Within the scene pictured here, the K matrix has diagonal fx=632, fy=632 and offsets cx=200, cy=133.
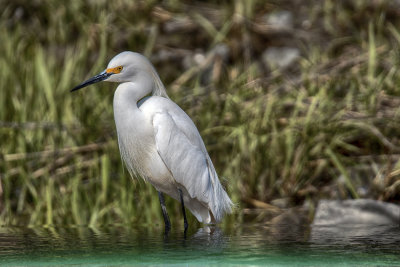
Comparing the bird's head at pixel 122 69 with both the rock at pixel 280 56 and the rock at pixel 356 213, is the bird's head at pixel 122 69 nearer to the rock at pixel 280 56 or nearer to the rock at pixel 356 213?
the rock at pixel 356 213

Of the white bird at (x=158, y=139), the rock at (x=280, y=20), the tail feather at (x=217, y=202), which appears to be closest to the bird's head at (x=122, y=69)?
the white bird at (x=158, y=139)

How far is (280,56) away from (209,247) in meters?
4.70

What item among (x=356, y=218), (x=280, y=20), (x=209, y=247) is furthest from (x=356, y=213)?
(x=280, y=20)

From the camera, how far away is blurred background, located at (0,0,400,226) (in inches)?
176

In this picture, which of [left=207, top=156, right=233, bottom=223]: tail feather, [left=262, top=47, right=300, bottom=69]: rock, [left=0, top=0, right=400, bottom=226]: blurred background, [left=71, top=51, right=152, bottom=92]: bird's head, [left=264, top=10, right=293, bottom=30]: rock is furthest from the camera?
[left=264, top=10, right=293, bottom=30]: rock

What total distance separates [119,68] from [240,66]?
335 centimetres

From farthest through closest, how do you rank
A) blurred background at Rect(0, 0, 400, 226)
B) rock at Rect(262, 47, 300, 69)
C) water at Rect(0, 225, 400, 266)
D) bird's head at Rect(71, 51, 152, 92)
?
rock at Rect(262, 47, 300, 69)
blurred background at Rect(0, 0, 400, 226)
bird's head at Rect(71, 51, 152, 92)
water at Rect(0, 225, 400, 266)

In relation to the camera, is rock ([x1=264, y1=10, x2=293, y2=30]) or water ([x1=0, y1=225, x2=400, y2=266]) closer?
water ([x1=0, y1=225, x2=400, y2=266])

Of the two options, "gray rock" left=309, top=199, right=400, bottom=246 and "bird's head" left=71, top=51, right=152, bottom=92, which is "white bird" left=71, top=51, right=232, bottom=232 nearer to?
"bird's head" left=71, top=51, right=152, bottom=92

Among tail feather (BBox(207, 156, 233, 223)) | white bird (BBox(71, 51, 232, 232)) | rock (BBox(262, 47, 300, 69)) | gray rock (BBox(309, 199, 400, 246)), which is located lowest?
A: gray rock (BBox(309, 199, 400, 246))

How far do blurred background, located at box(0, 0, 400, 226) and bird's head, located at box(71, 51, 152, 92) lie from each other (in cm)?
106

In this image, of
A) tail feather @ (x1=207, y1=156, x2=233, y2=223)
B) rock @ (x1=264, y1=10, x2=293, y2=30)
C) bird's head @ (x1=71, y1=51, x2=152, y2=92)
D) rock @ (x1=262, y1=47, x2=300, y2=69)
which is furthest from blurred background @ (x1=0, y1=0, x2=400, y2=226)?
bird's head @ (x1=71, y1=51, x2=152, y2=92)

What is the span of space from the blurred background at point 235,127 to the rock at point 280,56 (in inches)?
0.7

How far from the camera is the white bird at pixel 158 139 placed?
134 inches
